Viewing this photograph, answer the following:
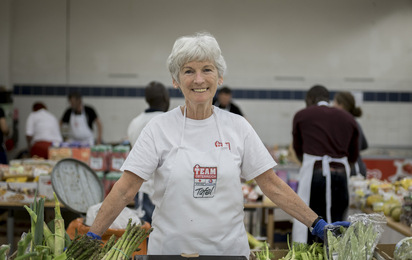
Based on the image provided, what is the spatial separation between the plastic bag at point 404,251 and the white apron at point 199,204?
2.40 feet

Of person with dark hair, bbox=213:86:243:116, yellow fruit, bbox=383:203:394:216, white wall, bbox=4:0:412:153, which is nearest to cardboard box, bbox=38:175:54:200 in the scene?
yellow fruit, bbox=383:203:394:216

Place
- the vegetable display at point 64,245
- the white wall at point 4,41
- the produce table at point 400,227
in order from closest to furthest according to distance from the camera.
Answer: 1. the vegetable display at point 64,245
2. the produce table at point 400,227
3. the white wall at point 4,41

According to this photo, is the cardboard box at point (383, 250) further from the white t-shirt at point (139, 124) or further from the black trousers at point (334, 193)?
the white t-shirt at point (139, 124)

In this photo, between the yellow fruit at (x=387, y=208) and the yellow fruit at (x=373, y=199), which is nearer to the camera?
the yellow fruit at (x=387, y=208)

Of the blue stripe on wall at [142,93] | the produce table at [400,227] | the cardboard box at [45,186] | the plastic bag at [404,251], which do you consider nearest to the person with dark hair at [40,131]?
the blue stripe on wall at [142,93]

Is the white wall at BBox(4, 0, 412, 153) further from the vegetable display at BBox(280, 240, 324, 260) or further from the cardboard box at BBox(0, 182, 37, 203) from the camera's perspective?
the vegetable display at BBox(280, 240, 324, 260)

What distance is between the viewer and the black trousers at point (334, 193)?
377cm

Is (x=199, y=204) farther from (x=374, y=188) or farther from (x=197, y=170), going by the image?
(x=374, y=188)

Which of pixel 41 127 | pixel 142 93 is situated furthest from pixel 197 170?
pixel 142 93

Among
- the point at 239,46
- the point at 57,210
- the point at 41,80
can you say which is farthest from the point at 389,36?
the point at 57,210

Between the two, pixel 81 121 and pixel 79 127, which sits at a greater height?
pixel 81 121

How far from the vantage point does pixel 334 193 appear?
377cm

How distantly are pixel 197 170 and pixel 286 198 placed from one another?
0.46 meters

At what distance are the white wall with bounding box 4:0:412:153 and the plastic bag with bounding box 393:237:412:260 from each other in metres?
6.19
